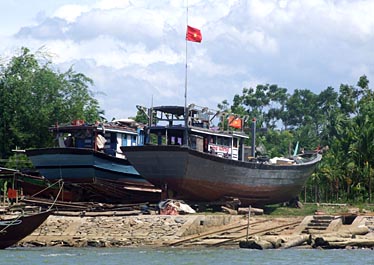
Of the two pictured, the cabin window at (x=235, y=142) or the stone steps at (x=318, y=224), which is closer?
the stone steps at (x=318, y=224)

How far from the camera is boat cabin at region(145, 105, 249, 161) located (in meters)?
44.5

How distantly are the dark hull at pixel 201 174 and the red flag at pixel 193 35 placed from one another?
5.58 m

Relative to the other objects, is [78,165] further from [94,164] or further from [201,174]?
[201,174]

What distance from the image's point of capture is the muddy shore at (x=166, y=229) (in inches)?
1469

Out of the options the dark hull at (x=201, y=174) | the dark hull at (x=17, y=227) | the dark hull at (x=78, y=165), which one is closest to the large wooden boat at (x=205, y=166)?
the dark hull at (x=201, y=174)

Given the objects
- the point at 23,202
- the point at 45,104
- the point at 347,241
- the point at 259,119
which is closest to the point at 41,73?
the point at 45,104

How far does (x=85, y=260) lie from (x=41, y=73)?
30.7 m

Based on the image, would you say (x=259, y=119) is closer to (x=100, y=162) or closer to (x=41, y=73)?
(x=41, y=73)

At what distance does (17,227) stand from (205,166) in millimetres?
10707

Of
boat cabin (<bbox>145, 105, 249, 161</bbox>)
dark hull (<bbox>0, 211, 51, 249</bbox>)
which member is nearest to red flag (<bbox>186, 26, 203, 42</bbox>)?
boat cabin (<bbox>145, 105, 249, 161</bbox>)

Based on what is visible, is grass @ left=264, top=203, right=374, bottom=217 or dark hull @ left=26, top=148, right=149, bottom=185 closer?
grass @ left=264, top=203, right=374, bottom=217

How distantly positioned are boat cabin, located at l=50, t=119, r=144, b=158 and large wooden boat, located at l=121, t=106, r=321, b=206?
3120mm

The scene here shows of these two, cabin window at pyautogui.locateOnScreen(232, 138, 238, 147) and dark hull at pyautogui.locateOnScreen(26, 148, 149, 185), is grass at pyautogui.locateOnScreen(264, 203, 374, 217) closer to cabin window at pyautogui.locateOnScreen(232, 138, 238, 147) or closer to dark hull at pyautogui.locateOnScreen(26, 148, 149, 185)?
cabin window at pyautogui.locateOnScreen(232, 138, 238, 147)

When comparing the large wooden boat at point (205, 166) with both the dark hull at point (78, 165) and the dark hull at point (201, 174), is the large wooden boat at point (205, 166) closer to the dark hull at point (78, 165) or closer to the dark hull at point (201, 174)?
the dark hull at point (201, 174)
